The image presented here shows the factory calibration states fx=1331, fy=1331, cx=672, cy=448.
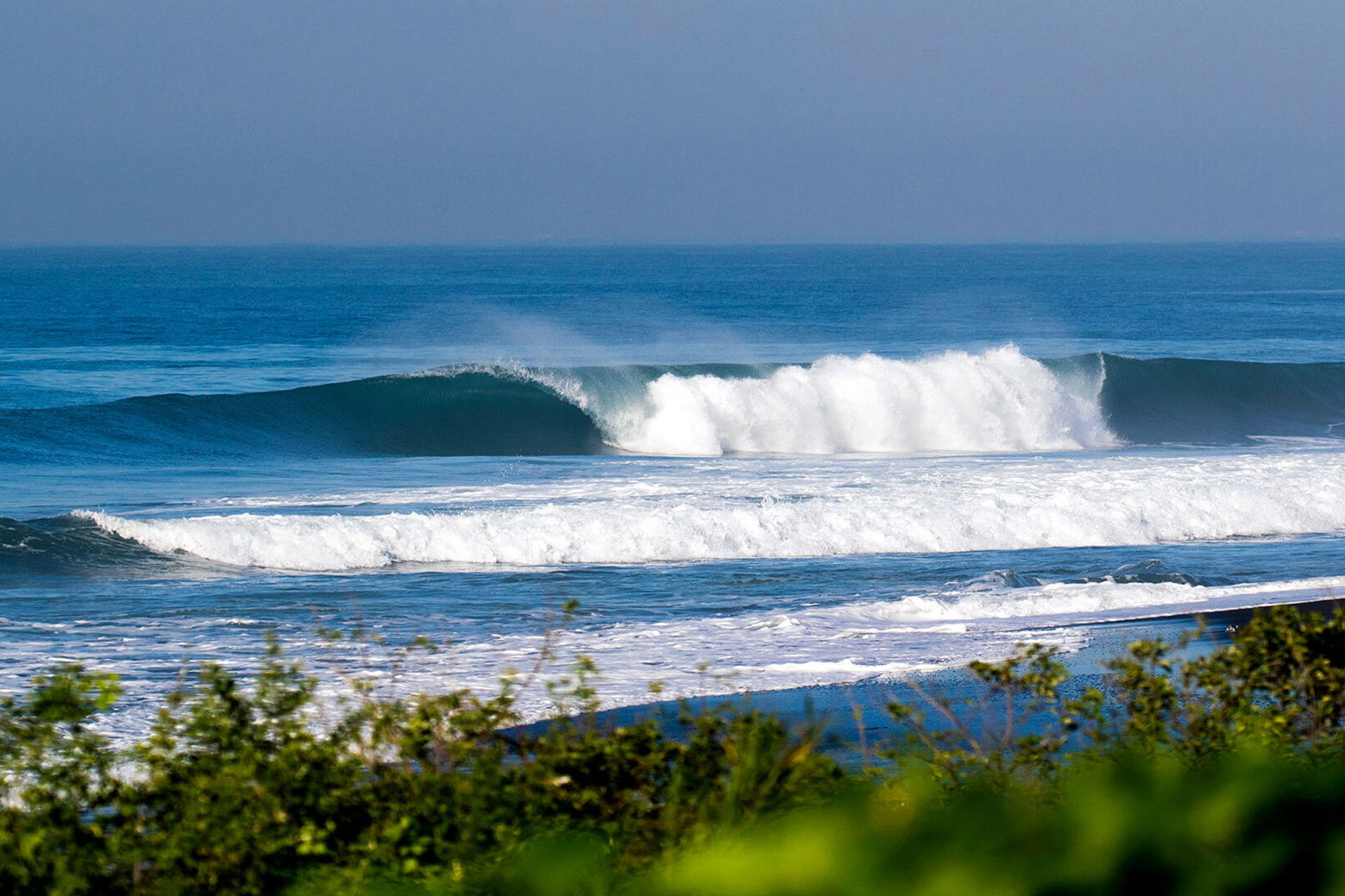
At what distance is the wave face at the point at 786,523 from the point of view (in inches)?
578

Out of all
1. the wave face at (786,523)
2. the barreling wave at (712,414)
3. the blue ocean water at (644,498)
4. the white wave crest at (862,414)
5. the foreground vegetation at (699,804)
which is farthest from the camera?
the white wave crest at (862,414)

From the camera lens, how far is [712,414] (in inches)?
1089

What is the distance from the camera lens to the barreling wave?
2580cm

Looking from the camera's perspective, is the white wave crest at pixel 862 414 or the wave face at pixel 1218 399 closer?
the white wave crest at pixel 862 414

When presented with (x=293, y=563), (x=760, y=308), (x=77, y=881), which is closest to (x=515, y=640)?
(x=293, y=563)

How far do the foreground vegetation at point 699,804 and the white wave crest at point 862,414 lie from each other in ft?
72.2

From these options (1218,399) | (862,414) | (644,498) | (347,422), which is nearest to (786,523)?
(644,498)

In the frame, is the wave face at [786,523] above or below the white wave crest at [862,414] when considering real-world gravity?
below

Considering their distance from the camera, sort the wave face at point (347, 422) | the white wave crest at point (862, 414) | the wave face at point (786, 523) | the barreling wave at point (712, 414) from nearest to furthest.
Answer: the wave face at point (786, 523) → the wave face at point (347, 422) → the barreling wave at point (712, 414) → the white wave crest at point (862, 414)

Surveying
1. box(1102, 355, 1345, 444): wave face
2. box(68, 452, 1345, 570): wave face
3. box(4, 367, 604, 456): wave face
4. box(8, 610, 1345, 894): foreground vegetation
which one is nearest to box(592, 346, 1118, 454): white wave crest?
box(1102, 355, 1345, 444): wave face

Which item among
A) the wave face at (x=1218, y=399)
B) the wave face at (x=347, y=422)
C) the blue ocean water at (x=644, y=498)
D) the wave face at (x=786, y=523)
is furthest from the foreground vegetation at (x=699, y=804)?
the wave face at (x=1218, y=399)

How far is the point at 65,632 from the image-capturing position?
416 inches

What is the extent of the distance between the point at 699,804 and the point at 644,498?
13754mm

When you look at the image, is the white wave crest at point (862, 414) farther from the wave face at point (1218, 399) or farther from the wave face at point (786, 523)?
the wave face at point (786, 523)
